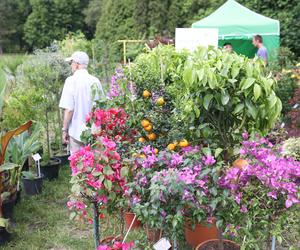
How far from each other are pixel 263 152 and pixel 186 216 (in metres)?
0.59

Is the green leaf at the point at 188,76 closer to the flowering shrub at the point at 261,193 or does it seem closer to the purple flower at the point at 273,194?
the flowering shrub at the point at 261,193

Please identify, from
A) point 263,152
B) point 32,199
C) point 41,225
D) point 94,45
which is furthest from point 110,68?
point 263,152

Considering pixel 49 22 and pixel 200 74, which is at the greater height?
pixel 49 22

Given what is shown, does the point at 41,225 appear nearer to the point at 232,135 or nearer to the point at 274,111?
the point at 232,135

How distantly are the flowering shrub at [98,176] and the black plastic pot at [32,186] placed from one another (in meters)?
2.45

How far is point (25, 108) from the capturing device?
17.6 ft

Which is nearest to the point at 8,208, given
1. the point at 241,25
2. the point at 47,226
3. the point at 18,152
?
the point at 47,226

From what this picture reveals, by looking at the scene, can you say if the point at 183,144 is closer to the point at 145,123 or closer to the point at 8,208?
the point at 145,123

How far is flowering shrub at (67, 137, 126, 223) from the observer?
2.68m

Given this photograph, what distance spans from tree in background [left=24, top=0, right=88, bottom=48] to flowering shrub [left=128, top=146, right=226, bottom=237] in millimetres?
30597

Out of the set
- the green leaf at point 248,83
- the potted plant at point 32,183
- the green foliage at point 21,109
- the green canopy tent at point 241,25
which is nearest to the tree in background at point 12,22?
the green canopy tent at point 241,25

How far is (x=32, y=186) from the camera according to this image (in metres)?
5.16

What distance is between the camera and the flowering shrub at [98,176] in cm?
268

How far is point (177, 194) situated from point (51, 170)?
369 cm
